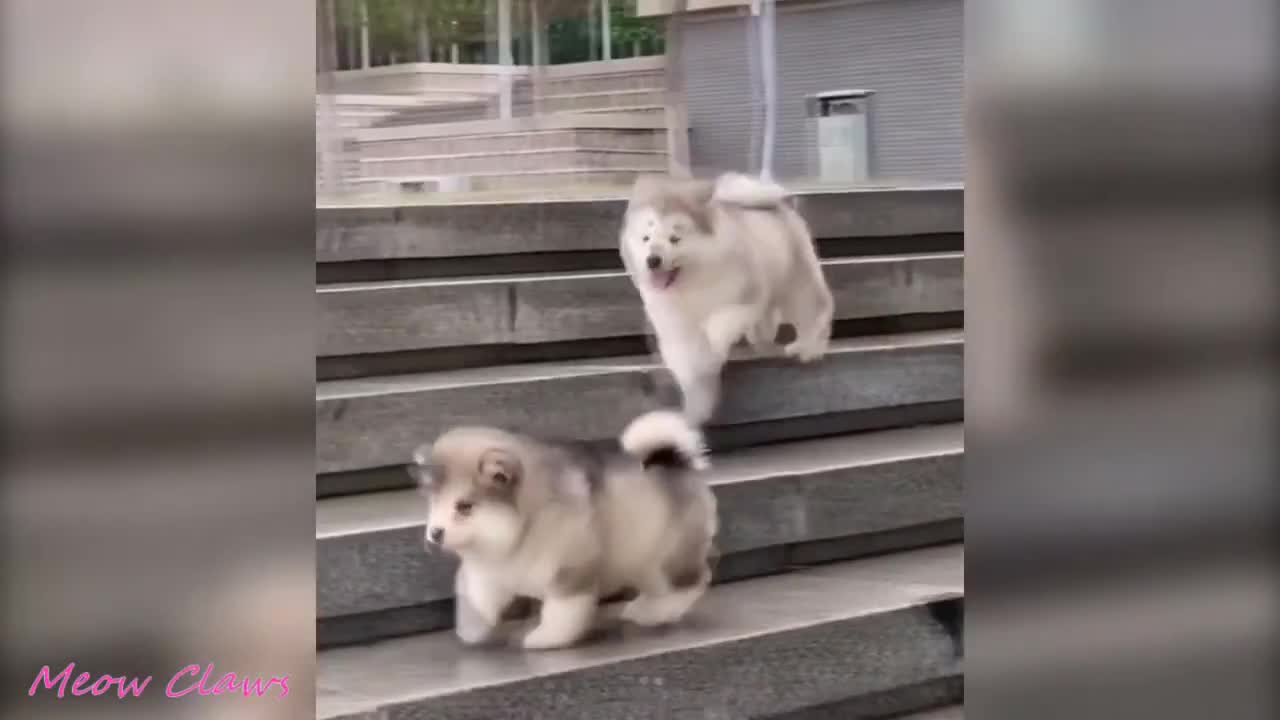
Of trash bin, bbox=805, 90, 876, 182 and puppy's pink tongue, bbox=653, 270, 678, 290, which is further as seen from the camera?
trash bin, bbox=805, 90, 876, 182

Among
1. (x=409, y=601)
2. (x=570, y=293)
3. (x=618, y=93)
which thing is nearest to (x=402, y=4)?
(x=618, y=93)

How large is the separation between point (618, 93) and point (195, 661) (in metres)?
0.76

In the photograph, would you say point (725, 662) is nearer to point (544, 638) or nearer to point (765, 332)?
point (544, 638)

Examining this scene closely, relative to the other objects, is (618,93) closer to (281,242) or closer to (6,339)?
(281,242)

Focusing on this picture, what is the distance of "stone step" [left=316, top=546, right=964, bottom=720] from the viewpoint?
4.00 feet

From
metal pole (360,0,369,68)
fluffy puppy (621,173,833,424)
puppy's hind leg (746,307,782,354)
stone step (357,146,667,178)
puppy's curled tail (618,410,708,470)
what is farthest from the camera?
puppy's hind leg (746,307,782,354)

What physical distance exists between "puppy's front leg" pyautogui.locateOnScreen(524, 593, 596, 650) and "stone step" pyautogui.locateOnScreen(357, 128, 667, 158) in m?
0.43

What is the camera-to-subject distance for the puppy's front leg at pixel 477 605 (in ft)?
4.25

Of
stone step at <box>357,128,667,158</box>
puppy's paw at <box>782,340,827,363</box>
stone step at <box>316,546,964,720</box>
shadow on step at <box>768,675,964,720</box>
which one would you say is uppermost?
stone step at <box>357,128,667,158</box>

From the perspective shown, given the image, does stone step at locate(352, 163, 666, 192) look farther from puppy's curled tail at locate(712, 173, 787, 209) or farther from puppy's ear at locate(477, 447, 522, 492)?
puppy's ear at locate(477, 447, 522, 492)

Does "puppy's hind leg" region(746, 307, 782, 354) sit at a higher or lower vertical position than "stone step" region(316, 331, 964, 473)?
higher

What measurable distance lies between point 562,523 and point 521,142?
373 mm

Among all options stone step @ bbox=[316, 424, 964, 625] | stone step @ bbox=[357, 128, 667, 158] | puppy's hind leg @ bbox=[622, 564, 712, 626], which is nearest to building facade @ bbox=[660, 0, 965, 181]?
stone step @ bbox=[357, 128, 667, 158]

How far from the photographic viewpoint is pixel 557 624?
4.31 ft
